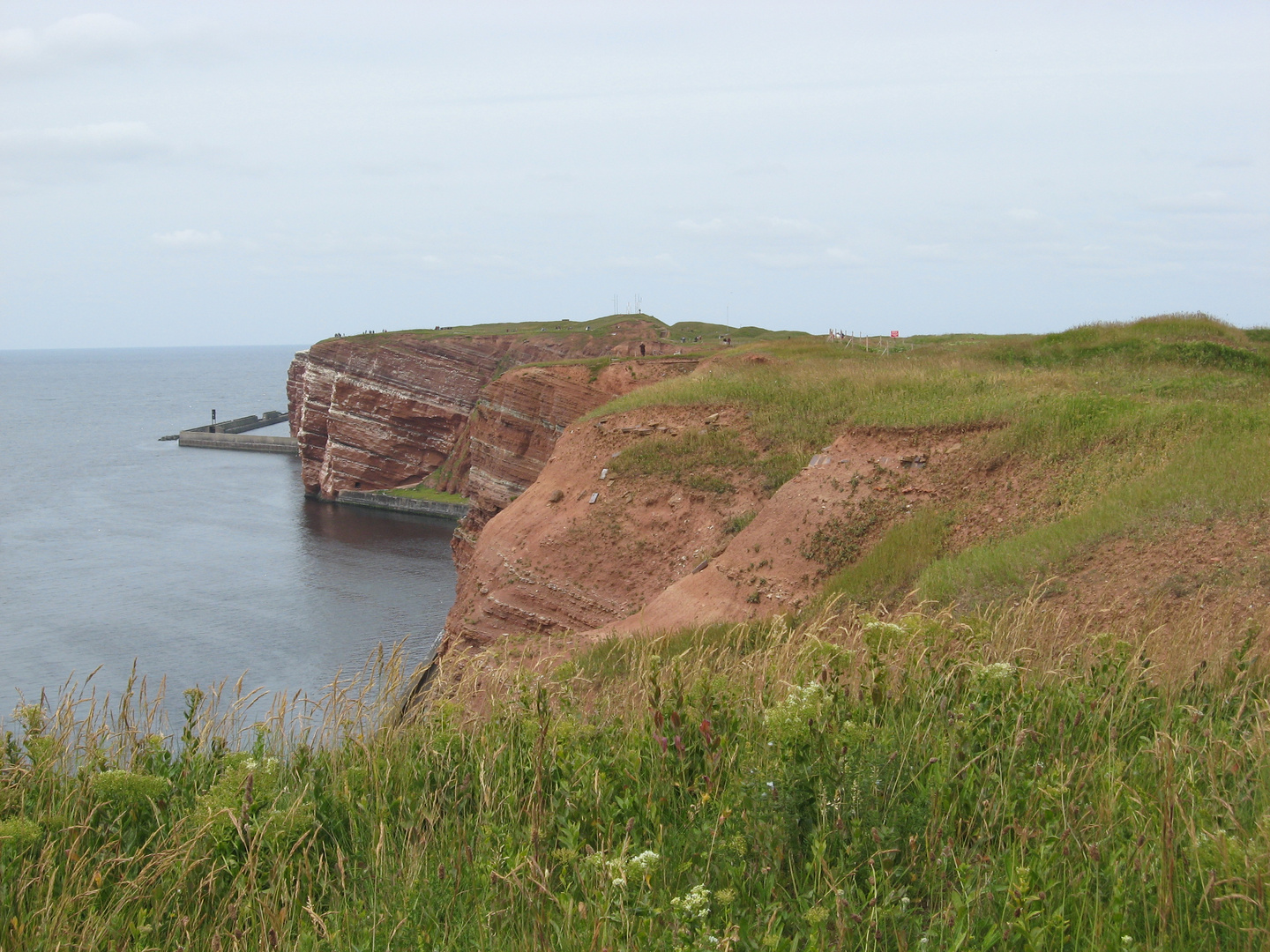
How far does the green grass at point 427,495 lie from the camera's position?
7175 cm

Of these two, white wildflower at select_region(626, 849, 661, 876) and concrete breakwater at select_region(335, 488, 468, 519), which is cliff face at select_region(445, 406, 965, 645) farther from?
concrete breakwater at select_region(335, 488, 468, 519)

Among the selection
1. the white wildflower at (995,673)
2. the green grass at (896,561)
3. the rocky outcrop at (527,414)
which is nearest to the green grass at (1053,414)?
the green grass at (896,561)

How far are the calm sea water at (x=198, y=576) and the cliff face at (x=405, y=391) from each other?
4832mm

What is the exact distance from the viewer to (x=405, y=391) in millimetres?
76000

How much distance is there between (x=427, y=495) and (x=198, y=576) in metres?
26.1

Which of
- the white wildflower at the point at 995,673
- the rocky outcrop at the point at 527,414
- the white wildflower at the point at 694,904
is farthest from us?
the rocky outcrop at the point at 527,414

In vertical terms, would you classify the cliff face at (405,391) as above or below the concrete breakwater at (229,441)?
above

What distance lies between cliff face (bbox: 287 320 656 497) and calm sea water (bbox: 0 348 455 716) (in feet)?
15.9

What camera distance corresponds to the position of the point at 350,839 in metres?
4.69

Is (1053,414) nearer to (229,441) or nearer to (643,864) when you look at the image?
(643,864)

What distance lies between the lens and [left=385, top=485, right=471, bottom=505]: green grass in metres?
71.8

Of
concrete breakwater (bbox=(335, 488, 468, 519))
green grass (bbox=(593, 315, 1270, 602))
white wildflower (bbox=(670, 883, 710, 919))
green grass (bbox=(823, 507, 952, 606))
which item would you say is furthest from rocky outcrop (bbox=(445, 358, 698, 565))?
white wildflower (bbox=(670, 883, 710, 919))

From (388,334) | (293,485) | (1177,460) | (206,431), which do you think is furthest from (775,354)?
(206,431)

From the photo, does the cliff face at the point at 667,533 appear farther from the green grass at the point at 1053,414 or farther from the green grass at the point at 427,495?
the green grass at the point at 427,495
